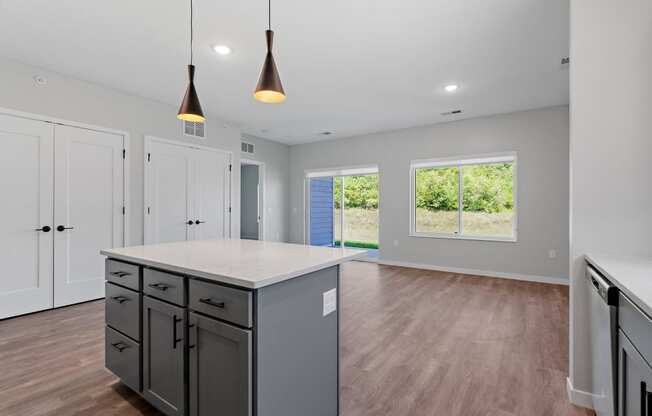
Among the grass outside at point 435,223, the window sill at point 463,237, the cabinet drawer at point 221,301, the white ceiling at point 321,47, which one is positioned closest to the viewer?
the cabinet drawer at point 221,301

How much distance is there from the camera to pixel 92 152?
3879 mm

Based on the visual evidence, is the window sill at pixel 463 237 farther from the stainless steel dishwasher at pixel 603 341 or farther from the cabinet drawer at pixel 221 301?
the cabinet drawer at pixel 221 301

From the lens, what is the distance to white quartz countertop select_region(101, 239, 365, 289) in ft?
4.34

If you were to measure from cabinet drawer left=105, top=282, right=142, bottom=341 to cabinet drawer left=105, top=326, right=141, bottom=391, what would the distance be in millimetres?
52

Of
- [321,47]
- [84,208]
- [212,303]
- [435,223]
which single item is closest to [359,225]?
[435,223]

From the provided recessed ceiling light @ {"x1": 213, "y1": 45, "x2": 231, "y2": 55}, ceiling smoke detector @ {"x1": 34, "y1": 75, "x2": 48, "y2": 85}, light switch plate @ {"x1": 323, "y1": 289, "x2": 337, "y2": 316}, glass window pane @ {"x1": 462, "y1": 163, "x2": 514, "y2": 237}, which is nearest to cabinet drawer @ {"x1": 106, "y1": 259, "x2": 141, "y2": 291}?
light switch plate @ {"x1": 323, "y1": 289, "x2": 337, "y2": 316}

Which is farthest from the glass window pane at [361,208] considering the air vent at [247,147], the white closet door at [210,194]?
the white closet door at [210,194]

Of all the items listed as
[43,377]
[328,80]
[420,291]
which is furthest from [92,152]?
[420,291]

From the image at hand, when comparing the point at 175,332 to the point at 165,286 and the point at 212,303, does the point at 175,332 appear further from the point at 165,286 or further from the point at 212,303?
the point at 212,303

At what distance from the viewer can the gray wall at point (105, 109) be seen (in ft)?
10.9

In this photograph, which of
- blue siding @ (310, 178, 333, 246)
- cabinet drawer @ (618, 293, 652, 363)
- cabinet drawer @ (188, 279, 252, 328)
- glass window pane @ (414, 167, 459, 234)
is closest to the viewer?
cabinet drawer @ (618, 293, 652, 363)

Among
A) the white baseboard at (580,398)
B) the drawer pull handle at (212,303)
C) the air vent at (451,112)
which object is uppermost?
the air vent at (451,112)

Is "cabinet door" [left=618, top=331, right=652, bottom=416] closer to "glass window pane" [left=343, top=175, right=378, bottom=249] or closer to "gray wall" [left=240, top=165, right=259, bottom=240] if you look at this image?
"glass window pane" [left=343, top=175, right=378, bottom=249]

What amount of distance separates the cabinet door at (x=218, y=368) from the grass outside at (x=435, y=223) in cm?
519
